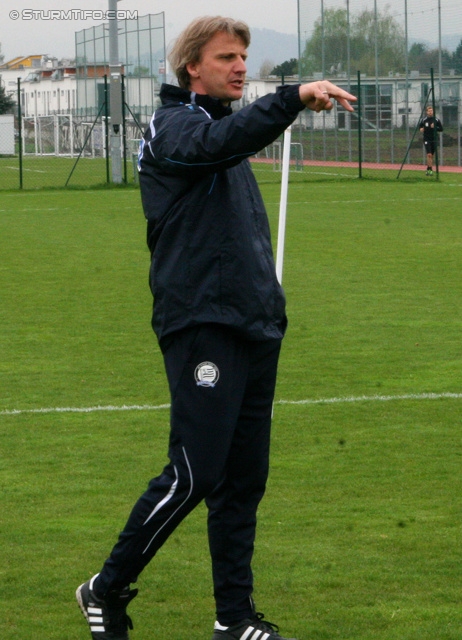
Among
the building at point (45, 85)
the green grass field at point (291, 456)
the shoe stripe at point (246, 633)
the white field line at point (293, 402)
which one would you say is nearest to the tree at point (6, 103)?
the building at point (45, 85)

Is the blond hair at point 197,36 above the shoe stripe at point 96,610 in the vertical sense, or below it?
above

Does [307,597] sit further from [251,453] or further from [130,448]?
[130,448]

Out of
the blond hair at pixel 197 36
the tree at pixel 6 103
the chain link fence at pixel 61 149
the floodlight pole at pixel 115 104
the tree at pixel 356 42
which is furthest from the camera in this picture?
the tree at pixel 6 103

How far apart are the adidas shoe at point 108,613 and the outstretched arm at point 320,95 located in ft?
5.66

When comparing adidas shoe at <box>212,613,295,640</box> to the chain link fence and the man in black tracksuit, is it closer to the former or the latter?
the man in black tracksuit

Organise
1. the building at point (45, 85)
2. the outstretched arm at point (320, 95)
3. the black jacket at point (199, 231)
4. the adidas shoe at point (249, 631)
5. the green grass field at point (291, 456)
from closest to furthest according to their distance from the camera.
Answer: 1. the outstretched arm at point (320, 95)
2. the black jacket at point (199, 231)
3. the adidas shoe at point (249, 631)
4. the green grass field at point (291, 456)
5. the building at point (45, 85)

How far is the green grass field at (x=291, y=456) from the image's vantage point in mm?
4598

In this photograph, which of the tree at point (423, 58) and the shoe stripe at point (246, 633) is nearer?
the shoe stripe at point (246, 633)

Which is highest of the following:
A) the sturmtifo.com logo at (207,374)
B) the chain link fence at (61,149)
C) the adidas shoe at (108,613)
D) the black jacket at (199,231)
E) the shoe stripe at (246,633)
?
the chain link fence at (61,149)

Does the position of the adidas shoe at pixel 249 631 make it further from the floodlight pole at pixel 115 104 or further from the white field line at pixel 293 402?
the floodlight pole at pixel 115 104

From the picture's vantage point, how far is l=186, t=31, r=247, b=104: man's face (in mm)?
3801

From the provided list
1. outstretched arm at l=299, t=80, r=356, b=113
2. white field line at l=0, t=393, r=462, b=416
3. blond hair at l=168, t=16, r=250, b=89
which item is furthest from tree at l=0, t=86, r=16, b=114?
outstretched arm at l=299, t=80, r=356, b=113

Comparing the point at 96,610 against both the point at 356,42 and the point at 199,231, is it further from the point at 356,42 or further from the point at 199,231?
the point at 356,42

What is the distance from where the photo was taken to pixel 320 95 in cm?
348
